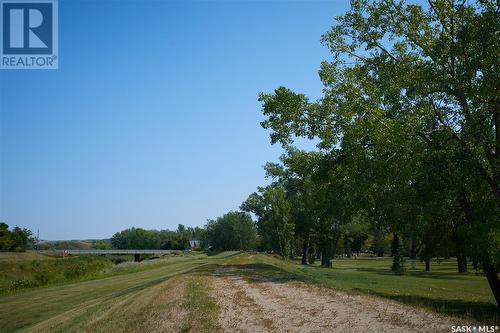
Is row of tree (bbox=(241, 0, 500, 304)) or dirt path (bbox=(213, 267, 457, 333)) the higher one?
row of tree (bbox=(241, 0, 500, 304))

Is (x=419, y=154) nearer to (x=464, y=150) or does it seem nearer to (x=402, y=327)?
(x=464, y=150)

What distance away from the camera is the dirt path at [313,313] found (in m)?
11.9

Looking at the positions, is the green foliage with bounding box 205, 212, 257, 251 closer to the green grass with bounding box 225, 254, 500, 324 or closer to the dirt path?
the green grass with bounding box 225, 254, 500, 324

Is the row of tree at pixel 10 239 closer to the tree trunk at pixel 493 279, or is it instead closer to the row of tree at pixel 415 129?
the row of tree at pixel 415 129

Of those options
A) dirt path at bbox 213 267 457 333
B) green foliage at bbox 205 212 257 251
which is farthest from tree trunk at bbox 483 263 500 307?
green foliage at bbox 205 212 257 251

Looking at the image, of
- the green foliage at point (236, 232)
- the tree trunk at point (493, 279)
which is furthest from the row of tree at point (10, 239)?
the tree trunk at point (493, 279)

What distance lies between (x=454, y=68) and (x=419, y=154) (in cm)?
446

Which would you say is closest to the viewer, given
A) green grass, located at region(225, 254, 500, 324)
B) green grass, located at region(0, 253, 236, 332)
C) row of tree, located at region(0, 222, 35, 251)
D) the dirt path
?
the dirt path

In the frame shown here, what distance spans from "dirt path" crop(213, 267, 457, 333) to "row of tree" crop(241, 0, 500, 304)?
23.3ft

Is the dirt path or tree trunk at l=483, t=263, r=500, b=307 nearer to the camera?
the dirt path

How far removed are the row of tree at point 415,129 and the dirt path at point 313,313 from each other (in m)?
7.11

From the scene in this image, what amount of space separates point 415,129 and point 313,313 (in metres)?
11.6

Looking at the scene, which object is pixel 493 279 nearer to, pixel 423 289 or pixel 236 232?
pixel 423 289

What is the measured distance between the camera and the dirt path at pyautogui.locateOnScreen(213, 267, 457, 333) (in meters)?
11.9
